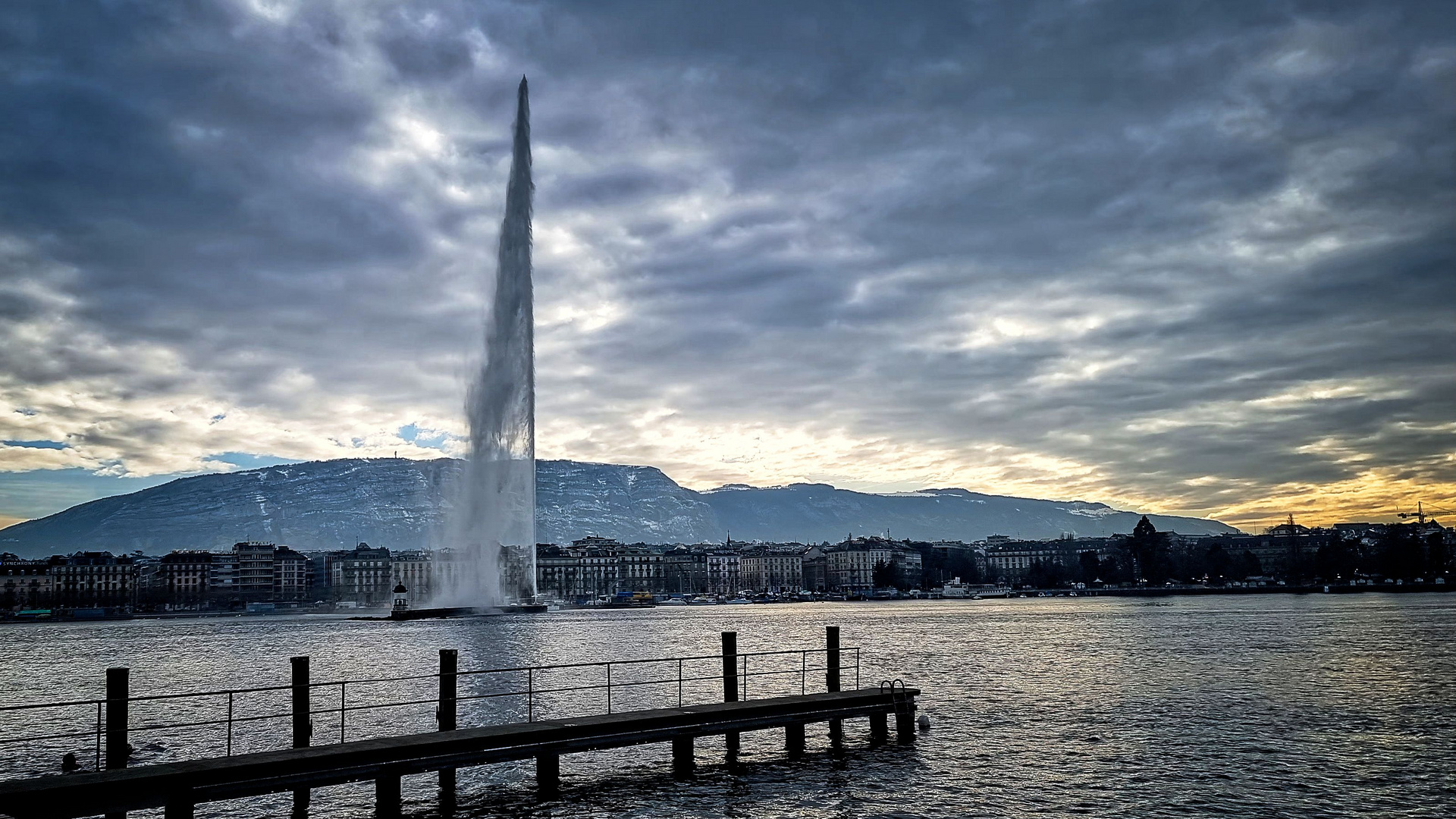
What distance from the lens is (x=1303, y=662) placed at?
6900 centimetres

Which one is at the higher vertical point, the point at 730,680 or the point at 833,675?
the point at 730,680

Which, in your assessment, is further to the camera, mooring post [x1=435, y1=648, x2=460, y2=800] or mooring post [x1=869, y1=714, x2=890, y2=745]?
mooring post [x1=869, y1=714, x2=890, y2=745]

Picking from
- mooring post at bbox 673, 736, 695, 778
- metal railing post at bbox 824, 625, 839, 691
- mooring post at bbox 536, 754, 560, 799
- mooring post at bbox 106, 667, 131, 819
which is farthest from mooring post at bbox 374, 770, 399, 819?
metal railing post at bbox 824, 625, 839, 691

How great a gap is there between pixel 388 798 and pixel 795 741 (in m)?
14.3

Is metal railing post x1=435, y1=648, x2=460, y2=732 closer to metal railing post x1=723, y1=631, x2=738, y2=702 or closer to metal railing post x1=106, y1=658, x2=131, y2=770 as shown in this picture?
metal railing post x1=106, y1=658, x2=131, y2=770

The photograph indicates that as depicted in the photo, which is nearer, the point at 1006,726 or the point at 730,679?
the point at 730,679

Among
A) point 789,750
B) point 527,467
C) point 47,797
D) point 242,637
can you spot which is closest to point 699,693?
point 789,750

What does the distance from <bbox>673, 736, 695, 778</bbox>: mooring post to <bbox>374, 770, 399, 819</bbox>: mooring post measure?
8.58 metres

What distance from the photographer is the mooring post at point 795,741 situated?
120ft

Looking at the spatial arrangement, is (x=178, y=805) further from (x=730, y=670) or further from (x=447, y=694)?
(x=730, y=670)

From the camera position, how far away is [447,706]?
2969 cm

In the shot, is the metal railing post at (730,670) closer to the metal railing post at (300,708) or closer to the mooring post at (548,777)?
the mooring post at (548,777)

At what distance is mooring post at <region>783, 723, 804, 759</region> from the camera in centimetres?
3659

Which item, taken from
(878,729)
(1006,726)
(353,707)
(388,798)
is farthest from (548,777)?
(1006,726)
